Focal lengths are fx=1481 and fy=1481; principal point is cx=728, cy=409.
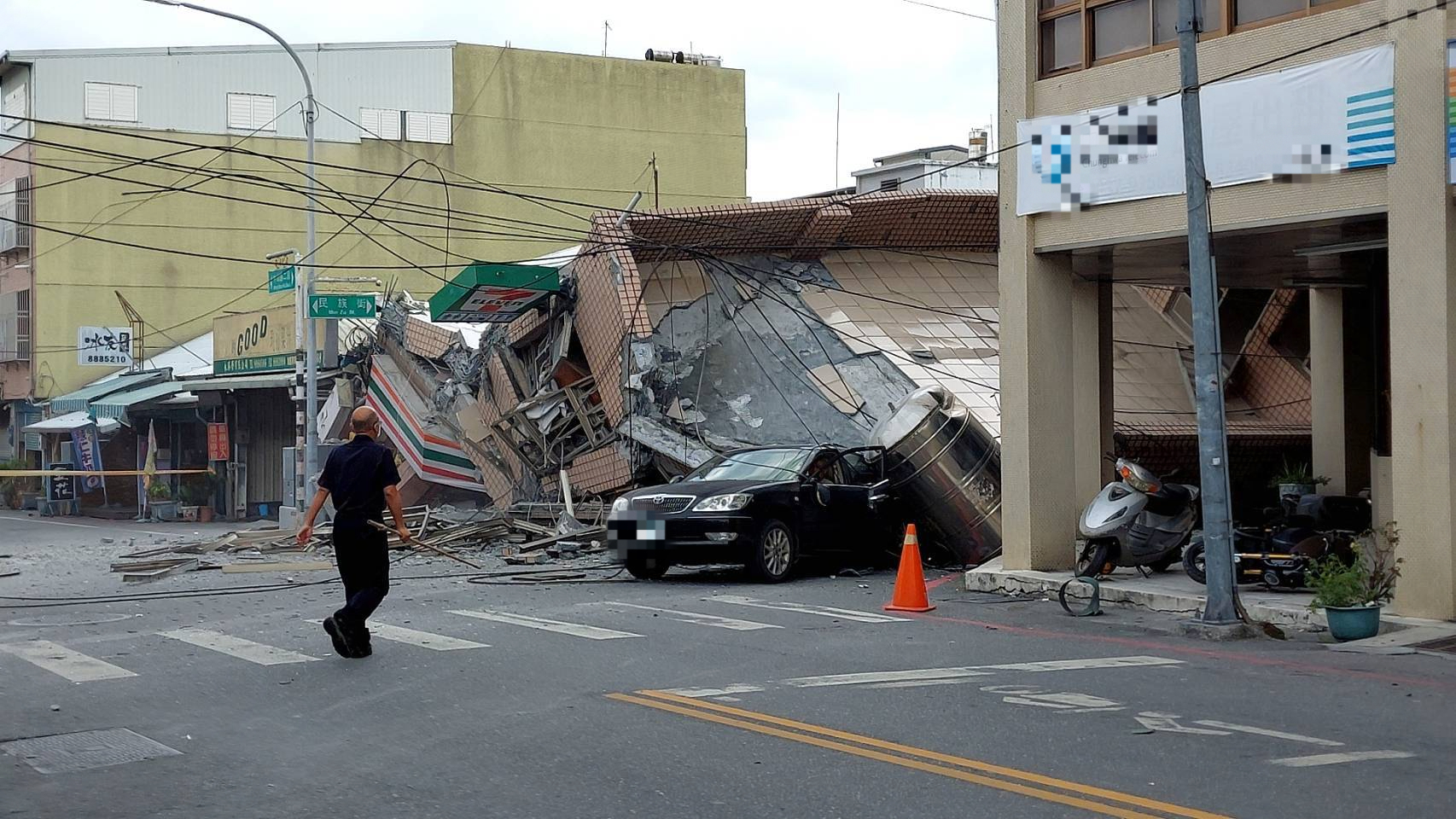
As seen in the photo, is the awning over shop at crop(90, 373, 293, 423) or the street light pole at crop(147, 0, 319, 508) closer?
the street light pole at crop(147, 0, 319, 508)

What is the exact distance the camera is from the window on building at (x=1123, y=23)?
13.3 meters

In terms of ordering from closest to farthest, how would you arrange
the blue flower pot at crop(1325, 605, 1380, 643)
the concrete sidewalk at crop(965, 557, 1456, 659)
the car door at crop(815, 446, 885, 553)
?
1. the concrete sidewalk at crop(965, 557, 1456, 659)
2. the blue flower pot at crop(1325, 605, 1380, 643)
3. the car door at crop(815, 446, 885, 553)

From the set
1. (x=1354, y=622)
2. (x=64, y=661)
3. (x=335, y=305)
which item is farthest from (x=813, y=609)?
(x=335, y=305)

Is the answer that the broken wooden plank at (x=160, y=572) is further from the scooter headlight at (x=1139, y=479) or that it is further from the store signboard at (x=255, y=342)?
the store signboard at (x=255, y=342)

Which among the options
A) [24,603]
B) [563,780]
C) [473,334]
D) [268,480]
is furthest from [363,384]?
[563,780]

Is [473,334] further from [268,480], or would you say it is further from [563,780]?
[563,780]

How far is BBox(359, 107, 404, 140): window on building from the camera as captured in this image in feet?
157

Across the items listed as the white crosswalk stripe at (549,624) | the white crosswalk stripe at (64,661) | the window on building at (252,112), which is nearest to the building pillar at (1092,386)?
the white crosswalk stripe at (549,624)

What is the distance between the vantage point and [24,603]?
50.1ft

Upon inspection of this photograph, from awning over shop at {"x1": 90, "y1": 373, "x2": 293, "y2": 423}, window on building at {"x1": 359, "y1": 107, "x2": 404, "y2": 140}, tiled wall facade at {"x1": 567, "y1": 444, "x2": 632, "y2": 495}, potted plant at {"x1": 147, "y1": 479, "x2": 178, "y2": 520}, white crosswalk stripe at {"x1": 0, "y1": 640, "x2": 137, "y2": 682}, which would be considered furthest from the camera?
window on building at {"x1": 359, "y1": 107, "x2": 404, "y2": 140}

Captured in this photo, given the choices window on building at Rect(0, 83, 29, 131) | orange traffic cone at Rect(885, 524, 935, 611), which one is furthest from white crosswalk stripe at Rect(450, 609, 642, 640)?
window on building at Rect(0, 83, 29, 131)

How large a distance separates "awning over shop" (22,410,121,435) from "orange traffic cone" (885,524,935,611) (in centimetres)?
3166

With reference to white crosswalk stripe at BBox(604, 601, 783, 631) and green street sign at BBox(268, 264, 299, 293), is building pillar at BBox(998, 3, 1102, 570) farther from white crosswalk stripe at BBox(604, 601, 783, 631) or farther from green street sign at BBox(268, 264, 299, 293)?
green street sign at BBox(268, 264, 299, 293)

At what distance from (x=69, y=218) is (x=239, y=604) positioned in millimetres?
34129
